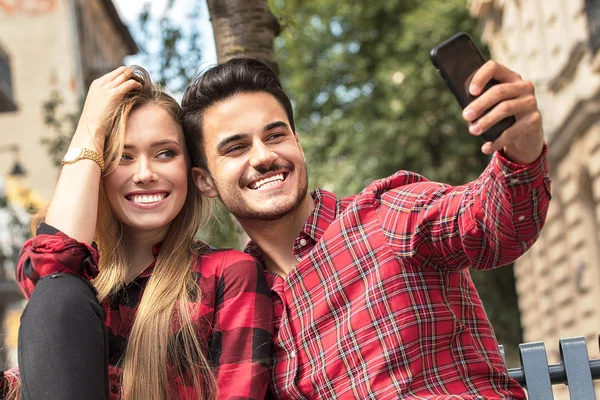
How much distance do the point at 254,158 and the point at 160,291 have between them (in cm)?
55

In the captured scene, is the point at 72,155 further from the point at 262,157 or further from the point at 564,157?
the point at 564,157

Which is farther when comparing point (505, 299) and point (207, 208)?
point (505, 299)

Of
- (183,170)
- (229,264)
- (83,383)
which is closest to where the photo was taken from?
(83,383)

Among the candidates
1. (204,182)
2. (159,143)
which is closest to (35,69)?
(204,182)

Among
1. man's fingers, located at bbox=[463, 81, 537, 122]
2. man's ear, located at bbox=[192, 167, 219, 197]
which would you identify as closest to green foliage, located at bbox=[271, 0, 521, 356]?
man's ear, located at bbox=[192, 167, 219, 197]

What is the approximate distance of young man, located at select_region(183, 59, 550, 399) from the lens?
272 centimetres

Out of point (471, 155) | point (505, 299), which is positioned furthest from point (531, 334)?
point (471, 155)

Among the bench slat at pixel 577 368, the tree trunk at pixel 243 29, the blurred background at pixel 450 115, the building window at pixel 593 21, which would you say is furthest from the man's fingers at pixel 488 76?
the building window at pixel 593 21

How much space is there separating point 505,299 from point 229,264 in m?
17.5

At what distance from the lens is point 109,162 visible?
3.31m

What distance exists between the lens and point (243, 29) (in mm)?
4246

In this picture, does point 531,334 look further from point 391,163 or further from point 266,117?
point 266,117

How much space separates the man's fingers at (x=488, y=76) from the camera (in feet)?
7.09

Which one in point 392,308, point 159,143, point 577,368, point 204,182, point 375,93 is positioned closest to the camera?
point 392,308
